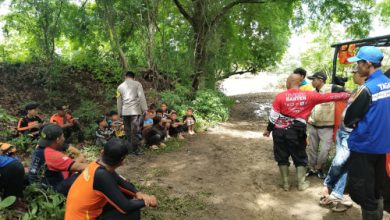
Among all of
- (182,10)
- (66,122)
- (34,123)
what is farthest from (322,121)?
(182,10)

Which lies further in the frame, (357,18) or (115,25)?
(357,18)

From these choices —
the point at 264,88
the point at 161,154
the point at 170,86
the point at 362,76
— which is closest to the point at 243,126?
the point at 170,86

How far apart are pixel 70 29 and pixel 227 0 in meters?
5.99

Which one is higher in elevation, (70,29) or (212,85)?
(70,29)

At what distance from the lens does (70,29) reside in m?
11.1

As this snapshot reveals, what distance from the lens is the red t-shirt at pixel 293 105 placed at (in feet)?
15.8

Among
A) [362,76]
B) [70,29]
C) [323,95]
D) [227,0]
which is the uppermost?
[227,0]

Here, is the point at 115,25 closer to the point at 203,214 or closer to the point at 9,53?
the point at 9,53

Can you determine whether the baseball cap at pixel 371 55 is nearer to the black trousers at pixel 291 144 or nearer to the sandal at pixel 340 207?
the black trousers at pixel 291 144

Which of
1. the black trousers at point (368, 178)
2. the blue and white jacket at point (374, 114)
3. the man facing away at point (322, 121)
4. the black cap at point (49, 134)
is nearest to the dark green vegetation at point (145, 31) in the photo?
the black cap at point (49, 134)

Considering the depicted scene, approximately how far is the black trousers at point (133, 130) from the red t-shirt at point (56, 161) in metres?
3.47

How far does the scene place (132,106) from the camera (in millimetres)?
7297

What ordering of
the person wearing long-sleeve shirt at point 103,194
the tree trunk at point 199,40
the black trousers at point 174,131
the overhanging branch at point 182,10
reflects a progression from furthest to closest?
1. the overhanging branch at point 182,10
2. the tree trunk at point 199,40
3. the black trousers at point 174,131
4. the person wearing long-sleeve shirt at point 103,194

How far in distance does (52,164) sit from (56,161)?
0.06m
